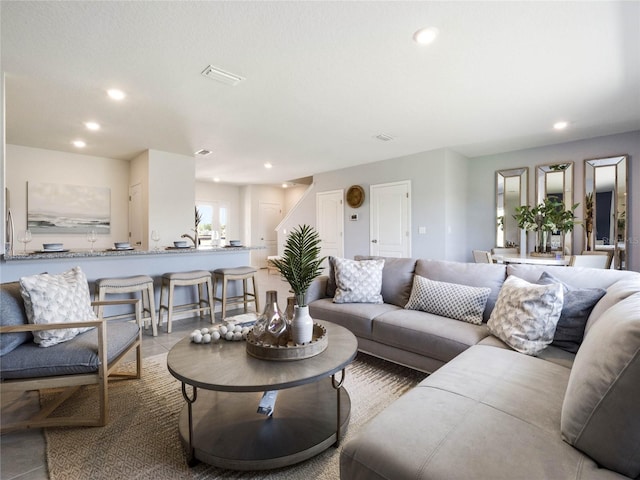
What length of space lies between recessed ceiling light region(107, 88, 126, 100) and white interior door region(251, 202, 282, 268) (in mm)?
6183

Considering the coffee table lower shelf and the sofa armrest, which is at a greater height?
the sofa armrest

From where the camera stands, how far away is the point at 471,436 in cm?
101

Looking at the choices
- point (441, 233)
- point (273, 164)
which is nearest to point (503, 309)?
point (441, 233)

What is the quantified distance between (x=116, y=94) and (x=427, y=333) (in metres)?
3.44

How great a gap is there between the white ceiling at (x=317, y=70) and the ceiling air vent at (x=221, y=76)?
2.9 inches

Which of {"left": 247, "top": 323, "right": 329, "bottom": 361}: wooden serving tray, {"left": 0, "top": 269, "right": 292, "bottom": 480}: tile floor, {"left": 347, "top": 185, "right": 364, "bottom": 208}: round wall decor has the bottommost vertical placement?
{"left": 0, "top": 269, "right": 292, "bottom": 480}: tile floor

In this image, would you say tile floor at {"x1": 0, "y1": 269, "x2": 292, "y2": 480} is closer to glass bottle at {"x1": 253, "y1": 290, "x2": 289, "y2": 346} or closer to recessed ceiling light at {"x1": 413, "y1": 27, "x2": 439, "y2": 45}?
glass bottle at {"x1": 253, "y1": 290, "x2": 289, "y2": 346}

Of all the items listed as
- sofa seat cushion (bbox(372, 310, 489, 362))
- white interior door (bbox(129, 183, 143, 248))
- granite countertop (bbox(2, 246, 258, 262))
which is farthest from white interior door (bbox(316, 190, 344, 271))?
sofa seat cushion (bbox(372, 310, 489, 362))

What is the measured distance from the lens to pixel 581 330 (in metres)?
1.72

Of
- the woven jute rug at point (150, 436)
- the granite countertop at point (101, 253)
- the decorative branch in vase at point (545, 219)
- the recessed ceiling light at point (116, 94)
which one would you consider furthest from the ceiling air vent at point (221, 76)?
the decorative branch in vase at point (545, 219)

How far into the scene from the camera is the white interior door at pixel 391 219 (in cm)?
557

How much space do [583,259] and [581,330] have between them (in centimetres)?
258

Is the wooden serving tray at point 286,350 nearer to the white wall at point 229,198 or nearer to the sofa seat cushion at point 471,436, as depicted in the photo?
the sofa seat cushion at point 471,436

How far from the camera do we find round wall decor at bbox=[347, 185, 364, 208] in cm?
616
